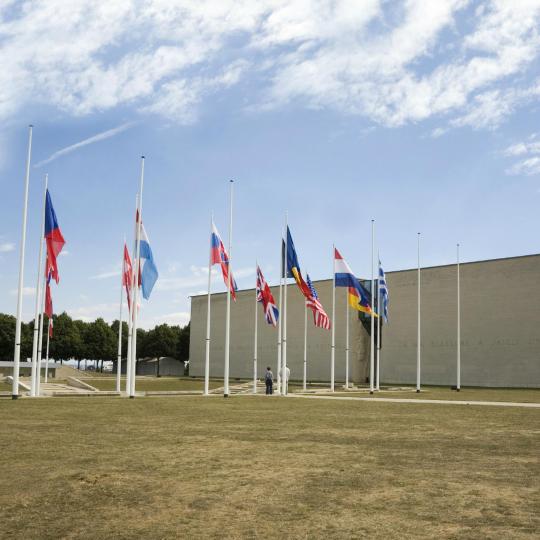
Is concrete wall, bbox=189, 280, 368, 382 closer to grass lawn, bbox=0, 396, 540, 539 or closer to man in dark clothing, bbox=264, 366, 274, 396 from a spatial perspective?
man in dark clothing, bbox=264, 366, 274, 396

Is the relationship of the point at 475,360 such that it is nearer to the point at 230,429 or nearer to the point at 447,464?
the point at 230,429

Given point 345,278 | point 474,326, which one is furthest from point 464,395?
point 474,326

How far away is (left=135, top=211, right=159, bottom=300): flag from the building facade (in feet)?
83.4

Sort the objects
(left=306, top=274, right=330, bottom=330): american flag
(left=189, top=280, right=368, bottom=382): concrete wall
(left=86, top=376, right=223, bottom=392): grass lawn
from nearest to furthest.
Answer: (left=306, top=274, right=330, bottom=330): american flag → (left=86, top=376, right=223, bottom=392): grass lawn → (left=189, top=280, right=368, bottom=382): concrete wall

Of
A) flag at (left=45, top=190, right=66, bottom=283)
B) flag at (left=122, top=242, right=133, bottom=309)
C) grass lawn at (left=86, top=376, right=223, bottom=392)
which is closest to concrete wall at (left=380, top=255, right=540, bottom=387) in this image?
grass lawn at (left=86, top=376, right=223, bottom=392)

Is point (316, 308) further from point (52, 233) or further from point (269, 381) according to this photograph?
point (52, 233)

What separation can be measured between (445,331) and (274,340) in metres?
24.4

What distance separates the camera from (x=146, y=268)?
33.5m

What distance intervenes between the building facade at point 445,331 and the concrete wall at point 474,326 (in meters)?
0.08

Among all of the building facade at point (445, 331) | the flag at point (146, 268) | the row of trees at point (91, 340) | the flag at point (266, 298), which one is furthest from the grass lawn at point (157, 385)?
the row of trees at point (91, 340)

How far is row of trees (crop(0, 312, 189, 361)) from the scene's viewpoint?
110m

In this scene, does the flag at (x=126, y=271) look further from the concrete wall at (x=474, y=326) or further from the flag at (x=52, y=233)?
the concrete wall at (x=474, y=326)

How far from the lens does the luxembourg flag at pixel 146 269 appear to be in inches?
1310

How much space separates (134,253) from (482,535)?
27.1 metres
